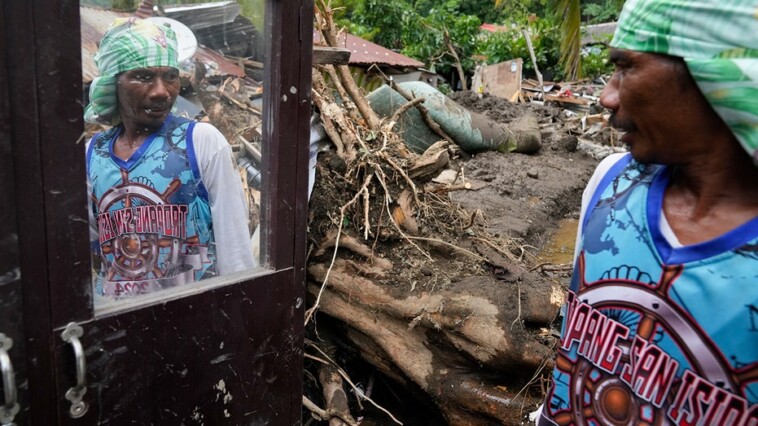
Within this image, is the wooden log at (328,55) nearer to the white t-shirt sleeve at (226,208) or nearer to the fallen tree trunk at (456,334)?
the white t-shirt sleeve at (226,208)

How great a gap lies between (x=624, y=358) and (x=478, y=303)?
1544mm

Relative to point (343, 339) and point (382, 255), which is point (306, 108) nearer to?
point (382, 255)

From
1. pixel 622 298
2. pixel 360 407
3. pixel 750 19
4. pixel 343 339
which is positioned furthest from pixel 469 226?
Result: pixel 750 19

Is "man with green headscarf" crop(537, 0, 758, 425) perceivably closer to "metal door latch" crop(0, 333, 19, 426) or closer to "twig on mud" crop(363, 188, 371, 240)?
"metal door latch" crop(0, 333, 19, 426)

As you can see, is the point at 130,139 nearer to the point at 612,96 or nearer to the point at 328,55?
the point at 328,55

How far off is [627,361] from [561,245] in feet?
17.8

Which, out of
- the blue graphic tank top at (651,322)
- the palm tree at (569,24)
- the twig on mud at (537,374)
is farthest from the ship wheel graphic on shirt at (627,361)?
the palm tree at (569,24)

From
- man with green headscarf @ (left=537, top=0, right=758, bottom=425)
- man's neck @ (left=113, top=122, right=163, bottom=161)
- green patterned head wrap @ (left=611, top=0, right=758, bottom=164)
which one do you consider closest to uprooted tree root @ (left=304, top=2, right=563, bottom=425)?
man's neck @ (left=113, top=122, right=163, bottom=161)

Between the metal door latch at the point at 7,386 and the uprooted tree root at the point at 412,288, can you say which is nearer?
the metal door latch at the point at 7,386

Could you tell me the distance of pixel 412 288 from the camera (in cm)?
292

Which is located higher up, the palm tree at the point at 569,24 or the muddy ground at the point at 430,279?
the palm tree at the point at 569,24

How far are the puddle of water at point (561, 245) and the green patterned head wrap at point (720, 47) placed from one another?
4.26m

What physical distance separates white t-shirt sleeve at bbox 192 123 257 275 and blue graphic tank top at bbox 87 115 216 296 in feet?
0.09

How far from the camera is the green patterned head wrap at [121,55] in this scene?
157cm
